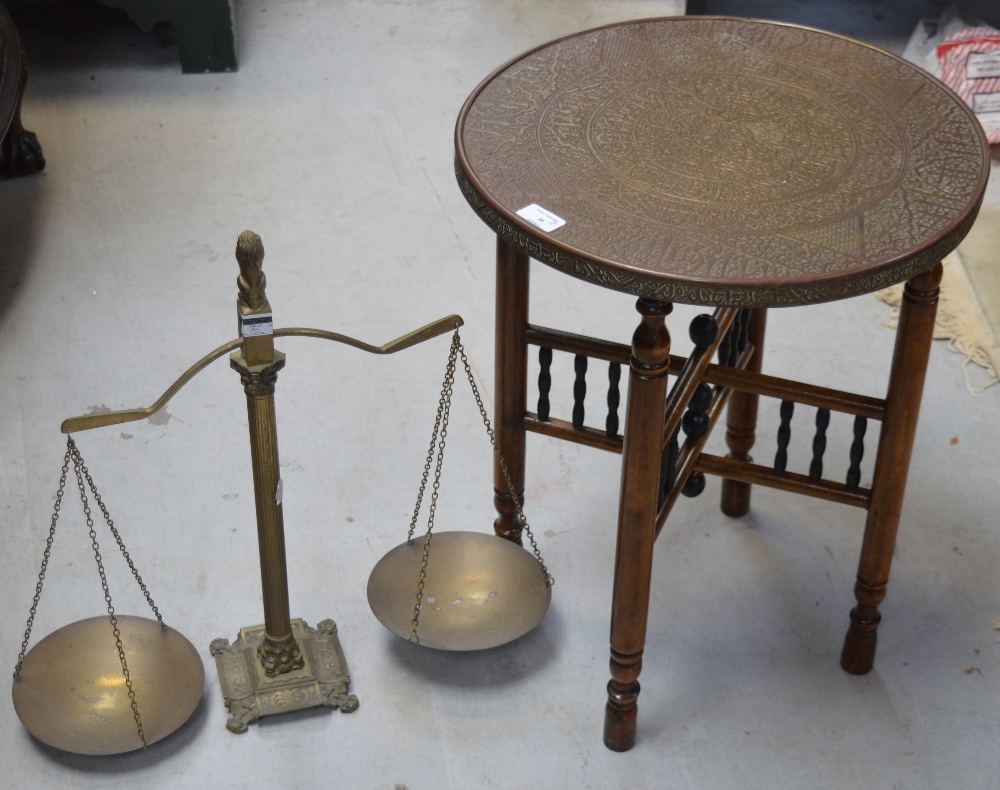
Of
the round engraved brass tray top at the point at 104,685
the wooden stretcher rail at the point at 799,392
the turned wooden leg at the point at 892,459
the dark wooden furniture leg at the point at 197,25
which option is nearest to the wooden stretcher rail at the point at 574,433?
the wooden stretcher rail at the point at 799,392

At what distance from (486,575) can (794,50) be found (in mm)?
1109

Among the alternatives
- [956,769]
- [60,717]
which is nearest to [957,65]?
[956,769]

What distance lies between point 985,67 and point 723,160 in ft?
7.88

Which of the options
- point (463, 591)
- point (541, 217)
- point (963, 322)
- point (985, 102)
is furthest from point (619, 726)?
point (985, 102)

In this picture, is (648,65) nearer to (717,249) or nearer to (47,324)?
(717,249)

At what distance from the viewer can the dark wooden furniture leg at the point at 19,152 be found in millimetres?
3758

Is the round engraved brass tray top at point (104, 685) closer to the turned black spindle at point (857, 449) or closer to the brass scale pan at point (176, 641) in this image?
the brass scale pan at point (176, 641)

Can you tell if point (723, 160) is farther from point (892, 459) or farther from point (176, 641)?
point (176, 641)

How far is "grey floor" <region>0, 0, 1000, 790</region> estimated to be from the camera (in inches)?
90.6

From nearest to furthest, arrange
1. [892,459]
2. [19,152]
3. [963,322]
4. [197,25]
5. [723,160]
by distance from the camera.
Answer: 1. [723,160]
2. [892,459]
3. [963,322]
4. [19,152]
5. [197,25]

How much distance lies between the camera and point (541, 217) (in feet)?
6.27

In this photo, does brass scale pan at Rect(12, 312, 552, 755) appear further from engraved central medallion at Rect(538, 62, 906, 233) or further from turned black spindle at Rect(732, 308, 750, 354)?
turned black spindle at Rect(732, 308, 750, 354)

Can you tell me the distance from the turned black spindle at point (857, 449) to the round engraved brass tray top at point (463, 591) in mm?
584

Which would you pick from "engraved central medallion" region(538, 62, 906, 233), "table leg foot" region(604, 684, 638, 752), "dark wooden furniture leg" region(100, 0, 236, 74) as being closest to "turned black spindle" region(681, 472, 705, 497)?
"table leg foot" region(604, 684, 638, 752)
